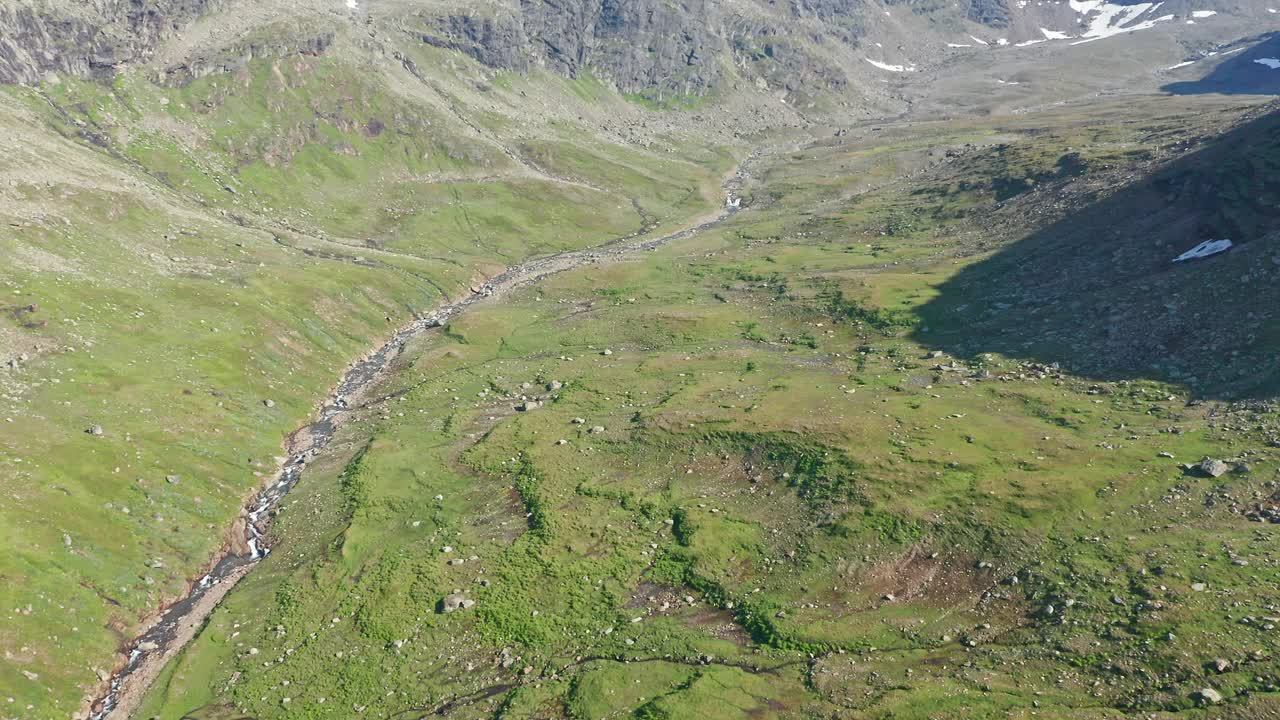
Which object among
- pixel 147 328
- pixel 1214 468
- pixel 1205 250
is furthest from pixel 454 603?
pixel 1205 250

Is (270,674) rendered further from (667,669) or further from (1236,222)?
(1236,222)

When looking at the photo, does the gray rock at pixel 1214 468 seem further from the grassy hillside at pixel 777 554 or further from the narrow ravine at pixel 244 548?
the narrow ravine at pixel 244 548

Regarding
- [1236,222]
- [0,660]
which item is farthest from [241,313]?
[1236,222]

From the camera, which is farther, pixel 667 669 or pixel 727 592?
pixel 727 592

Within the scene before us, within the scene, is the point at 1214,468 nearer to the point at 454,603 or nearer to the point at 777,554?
the point at 777,554


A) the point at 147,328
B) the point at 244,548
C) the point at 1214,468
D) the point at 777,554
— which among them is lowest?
the point at 244,548

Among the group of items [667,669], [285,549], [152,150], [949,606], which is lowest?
[285,549]

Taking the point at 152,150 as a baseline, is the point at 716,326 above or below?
below
